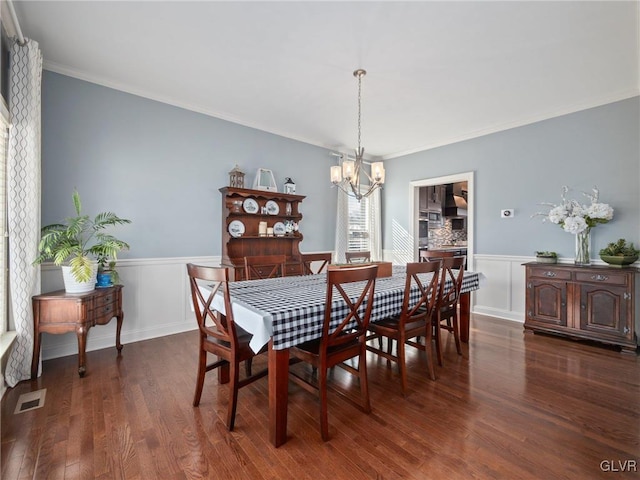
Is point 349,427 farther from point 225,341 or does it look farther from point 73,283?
point 73,283

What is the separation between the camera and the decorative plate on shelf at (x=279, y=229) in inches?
Answer: 173

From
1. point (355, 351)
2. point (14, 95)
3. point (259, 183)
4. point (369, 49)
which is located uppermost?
point (369, 49)

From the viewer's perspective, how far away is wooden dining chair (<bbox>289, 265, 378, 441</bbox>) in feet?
5.72

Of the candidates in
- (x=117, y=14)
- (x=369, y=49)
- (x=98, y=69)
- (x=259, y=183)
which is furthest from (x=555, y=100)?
(x=98, y=69)

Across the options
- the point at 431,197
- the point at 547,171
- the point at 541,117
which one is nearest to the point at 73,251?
the point at 547,171

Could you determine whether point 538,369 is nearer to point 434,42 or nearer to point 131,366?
point 434,42

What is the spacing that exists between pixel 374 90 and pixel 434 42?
0.89 m

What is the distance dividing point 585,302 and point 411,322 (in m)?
Result: 2.36

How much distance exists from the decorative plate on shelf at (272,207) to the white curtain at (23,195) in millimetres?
2464

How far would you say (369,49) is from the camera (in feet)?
8.46

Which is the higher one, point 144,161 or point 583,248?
point 144,161

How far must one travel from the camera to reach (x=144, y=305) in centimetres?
343

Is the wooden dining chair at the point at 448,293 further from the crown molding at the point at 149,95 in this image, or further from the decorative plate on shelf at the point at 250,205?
the crown molding at the point at 149,95

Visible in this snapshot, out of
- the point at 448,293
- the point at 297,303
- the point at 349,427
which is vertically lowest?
the point at 349,427
